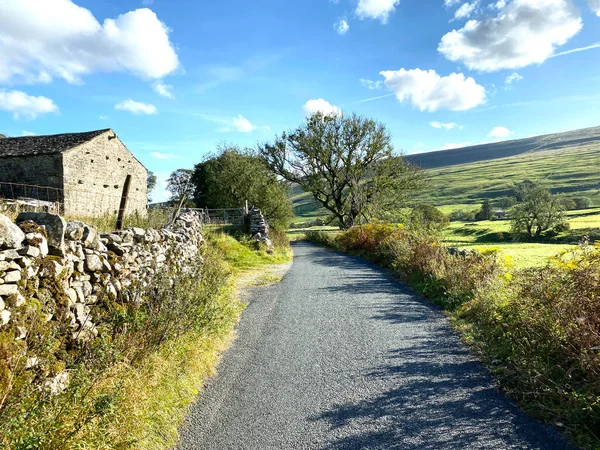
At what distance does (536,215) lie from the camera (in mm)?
41594

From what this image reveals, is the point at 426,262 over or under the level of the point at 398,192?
under

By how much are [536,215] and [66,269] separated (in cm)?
4782

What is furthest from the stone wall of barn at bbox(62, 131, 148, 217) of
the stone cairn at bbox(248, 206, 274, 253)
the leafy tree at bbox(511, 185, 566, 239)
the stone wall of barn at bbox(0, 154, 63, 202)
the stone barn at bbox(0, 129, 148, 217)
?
the leafy tree at bbox(511, 185, 566, 239)

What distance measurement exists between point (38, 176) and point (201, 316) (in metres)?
24.5

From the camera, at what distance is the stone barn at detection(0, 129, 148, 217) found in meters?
23.9

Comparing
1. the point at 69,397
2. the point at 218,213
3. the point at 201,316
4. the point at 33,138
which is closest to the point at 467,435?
the point at 69,397

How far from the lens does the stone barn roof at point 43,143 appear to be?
977 inches

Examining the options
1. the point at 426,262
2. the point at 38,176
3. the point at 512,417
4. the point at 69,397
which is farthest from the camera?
the point at 38,176

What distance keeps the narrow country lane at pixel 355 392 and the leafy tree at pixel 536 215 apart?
40.7m

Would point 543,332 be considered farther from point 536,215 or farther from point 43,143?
point 536,215

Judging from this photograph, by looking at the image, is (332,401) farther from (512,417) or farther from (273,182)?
(273,182)

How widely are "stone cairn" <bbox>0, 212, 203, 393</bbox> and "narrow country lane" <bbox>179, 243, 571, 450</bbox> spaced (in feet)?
5.86

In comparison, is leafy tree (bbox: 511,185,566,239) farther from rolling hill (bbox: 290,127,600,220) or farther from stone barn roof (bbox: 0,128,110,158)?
stone barn roof (bbox: 0,128,110,158)

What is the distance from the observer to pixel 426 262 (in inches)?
440
